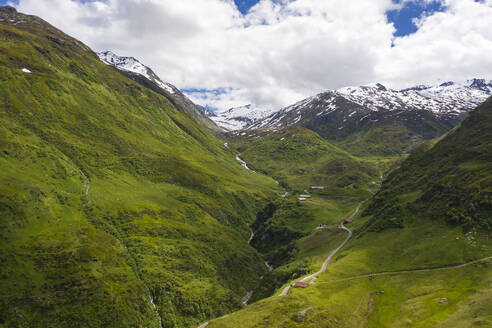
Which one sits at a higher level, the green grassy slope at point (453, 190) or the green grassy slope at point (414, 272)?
the green grassy slope at point (453, 190)

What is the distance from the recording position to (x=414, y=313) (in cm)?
8988

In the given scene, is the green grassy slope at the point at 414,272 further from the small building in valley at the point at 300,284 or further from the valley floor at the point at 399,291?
the small building in valley at the point at 300,284

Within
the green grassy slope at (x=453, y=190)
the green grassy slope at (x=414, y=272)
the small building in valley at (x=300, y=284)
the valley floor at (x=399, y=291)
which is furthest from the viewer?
the green grassy slope at (x=453, y=190)

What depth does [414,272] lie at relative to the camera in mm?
112750

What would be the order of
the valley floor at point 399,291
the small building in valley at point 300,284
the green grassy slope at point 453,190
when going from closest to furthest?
1. the valley floor at point 399,291
2. the small building in valley at point 300,284
3. the green grassy slope at point 453,190

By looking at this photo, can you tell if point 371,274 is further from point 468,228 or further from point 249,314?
point 249,314

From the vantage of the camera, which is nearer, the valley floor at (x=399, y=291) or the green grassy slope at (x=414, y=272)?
the valley floor at (x=399, y=291)

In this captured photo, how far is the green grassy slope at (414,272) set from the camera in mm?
90625

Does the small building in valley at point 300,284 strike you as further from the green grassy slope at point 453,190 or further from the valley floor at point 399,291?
the green grassy slope at point 453,190

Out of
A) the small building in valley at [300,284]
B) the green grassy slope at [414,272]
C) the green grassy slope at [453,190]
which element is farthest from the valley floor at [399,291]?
the green grassy slope at [453,190]

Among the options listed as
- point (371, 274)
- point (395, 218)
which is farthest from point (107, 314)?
point (395, 218)

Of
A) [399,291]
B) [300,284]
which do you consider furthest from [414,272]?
[300,284]

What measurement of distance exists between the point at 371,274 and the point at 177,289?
92536mm

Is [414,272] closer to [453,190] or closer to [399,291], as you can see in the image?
[399,291]
